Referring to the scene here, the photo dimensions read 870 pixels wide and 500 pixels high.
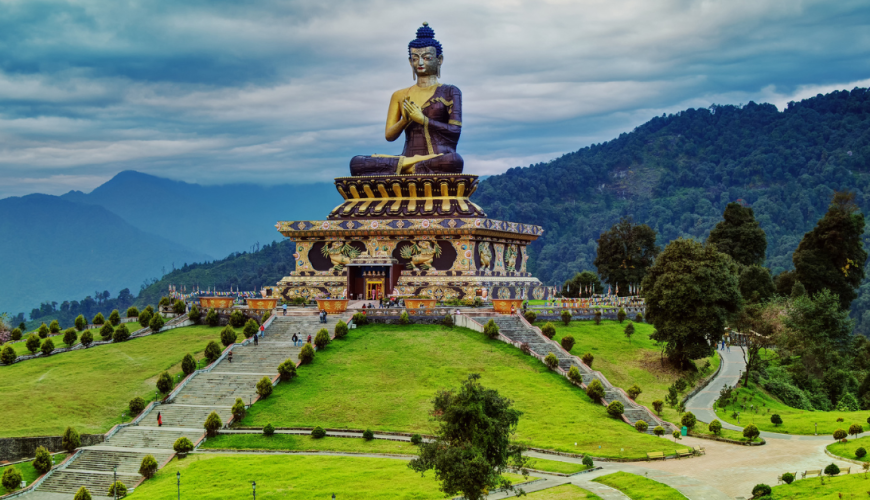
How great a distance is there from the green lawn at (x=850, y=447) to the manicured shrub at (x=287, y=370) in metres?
16.4

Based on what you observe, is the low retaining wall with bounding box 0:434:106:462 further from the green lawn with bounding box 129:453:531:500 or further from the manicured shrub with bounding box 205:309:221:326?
the manicured shrub with bounding box 205:309:221:326

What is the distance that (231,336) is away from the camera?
32625 millimetres

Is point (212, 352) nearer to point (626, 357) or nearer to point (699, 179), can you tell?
point (626, 357)

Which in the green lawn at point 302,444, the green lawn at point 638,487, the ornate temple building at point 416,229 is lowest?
the green lawn at point 638,487

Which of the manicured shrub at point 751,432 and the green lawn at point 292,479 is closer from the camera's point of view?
the green lawn at point 292,479

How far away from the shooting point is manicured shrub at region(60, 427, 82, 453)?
25.1 m

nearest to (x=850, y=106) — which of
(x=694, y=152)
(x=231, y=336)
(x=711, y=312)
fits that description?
(x=694, y=152)

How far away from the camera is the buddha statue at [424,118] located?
45.0 metres

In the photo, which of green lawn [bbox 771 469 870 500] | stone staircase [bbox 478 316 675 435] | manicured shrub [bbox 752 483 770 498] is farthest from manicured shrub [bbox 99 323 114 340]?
green lawn [bbox 771 469 870 500]

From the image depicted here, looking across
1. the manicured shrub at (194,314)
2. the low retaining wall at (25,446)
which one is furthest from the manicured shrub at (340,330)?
the low retaining wall at (25,446)

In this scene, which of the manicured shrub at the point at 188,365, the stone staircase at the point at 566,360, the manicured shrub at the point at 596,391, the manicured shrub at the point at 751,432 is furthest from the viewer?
the manicured shrub at the point at 188,365

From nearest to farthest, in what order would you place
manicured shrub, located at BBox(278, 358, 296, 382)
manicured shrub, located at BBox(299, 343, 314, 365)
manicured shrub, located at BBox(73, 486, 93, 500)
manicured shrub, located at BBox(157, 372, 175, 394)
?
manicured shrub, located at BBox(73, 486, 93, 500) < manicured shrub, located at BBox(157, 372, 175, 394) < manicured shrub, located at BBox(278, 358, 296, 382) < manicured shrub, located at BBox(299, 343, 314, 365)

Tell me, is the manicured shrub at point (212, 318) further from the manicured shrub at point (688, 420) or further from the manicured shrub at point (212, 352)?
the manicured shrub at point (688, 420)

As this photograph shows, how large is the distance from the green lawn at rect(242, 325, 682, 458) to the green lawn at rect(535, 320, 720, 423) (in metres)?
2.70
